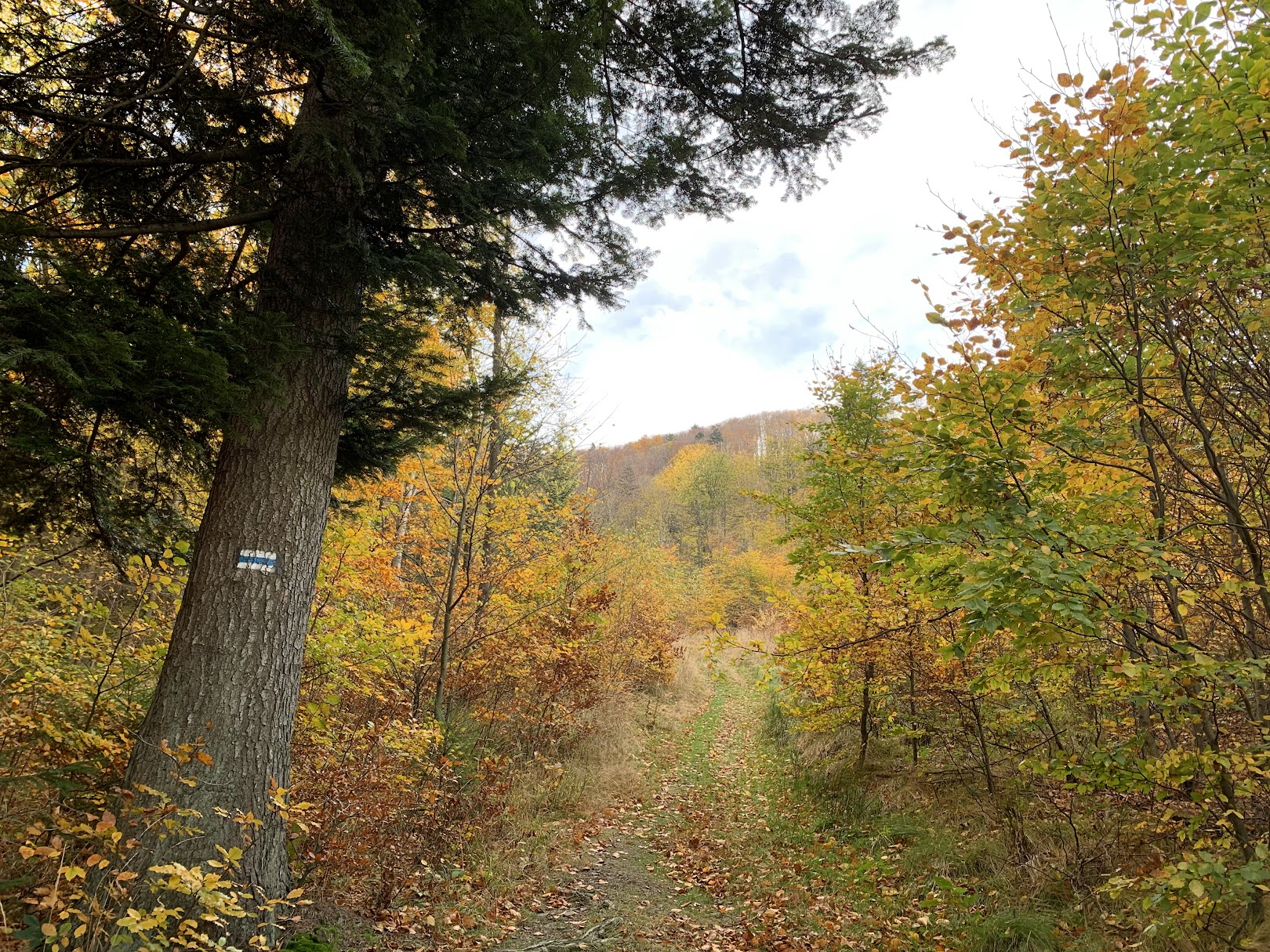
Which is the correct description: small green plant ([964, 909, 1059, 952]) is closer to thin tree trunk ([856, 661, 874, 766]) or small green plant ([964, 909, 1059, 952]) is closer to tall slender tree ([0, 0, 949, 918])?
thin tree trunk ([856, 661, 874, 766])

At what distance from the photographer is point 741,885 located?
19.5 feet

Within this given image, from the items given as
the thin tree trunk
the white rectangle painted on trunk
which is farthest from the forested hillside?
the thin tree trunk

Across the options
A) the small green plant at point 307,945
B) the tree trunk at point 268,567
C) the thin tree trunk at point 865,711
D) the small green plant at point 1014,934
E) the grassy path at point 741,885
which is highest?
the tree trunk at point 268,567

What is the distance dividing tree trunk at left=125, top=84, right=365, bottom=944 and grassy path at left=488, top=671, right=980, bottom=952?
7.85 ft

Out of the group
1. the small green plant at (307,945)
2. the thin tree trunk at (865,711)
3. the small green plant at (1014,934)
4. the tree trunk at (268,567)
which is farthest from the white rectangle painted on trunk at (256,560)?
the thin tree trunk at (865,711)

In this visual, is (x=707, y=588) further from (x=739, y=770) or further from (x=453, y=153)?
(x=453, y=153)

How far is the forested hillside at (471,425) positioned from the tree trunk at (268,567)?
0.9 inches

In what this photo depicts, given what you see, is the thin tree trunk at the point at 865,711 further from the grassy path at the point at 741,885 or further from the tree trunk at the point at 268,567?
the tree trunk at the point at 268,567

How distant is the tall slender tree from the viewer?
2.92 m

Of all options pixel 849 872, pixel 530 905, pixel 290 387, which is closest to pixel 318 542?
pixel 290 387

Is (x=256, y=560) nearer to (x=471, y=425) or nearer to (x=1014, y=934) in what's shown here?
(x=471, y=425)

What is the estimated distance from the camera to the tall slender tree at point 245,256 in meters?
2.92

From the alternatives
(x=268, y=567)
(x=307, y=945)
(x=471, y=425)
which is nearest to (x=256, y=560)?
(x=268, y=567)

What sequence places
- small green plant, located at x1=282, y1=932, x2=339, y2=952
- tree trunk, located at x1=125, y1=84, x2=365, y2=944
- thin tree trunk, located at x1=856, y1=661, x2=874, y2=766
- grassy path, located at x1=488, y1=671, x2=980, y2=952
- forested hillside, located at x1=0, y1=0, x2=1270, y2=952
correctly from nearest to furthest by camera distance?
forested hillside, located at x1=0, y1=0, x2=1270, y2=952 → tree trunk, located at x1=125, y1=84, x2=365, y2=944 → small green plant, located at x1=282, y1=932, x2=339, y2=952 → grassy path, located at x1=488, y1=671, x2=980, y2=952 → thin tree trunk, located at x1=856, y1=661, x2=874, y2=766
